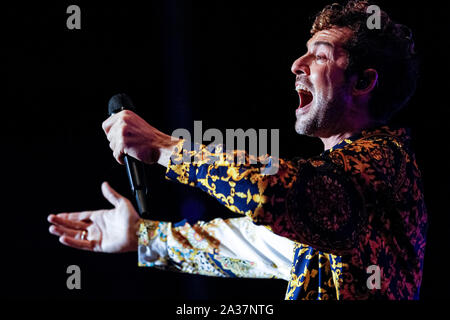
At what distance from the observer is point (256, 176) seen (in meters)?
0.81

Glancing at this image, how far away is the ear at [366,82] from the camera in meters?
1.20

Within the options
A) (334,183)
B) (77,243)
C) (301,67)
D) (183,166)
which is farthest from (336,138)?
(77,243)

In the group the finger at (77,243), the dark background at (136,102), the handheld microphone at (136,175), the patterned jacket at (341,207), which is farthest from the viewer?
the dark background at (136,102)

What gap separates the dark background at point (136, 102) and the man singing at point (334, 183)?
1.91 feet

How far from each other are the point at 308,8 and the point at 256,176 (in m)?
1.35

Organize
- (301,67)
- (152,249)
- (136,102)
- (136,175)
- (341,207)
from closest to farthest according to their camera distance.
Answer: (341,207) < (136,175) < (301,67) < (152,249) < (136,102)

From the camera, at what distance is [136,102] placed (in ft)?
6.96

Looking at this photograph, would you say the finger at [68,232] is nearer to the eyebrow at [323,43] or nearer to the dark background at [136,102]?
the dark background at [136,102]

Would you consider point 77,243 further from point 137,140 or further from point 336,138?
point 336,138

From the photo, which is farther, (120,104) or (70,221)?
(70,221)

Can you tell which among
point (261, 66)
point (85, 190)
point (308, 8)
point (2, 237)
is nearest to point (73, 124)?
point (85, 190)

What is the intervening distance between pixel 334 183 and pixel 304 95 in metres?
0.51

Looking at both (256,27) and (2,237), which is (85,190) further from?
(256,27)

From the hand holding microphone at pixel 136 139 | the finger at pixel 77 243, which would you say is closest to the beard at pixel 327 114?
the hand holding microphone at pixel 136 139
